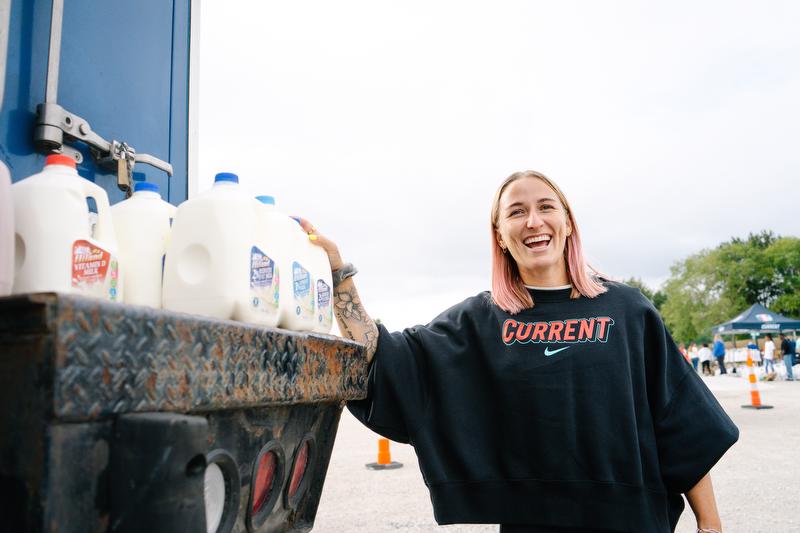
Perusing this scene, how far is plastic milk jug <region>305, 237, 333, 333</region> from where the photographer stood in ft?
6.24

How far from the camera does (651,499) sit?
2240 millimetres

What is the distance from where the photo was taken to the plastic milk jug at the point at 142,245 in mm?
1501

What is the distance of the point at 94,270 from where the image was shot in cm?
128

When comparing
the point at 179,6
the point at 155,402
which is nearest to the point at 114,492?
the point at 155,402

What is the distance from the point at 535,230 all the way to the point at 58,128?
1774 millimetres

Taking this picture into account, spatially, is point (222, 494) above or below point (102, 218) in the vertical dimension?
below

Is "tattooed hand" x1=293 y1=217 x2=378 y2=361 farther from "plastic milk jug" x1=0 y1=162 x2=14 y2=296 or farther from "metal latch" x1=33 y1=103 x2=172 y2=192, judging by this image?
"plastic milk jug" x1=0 y1=162 x2=14 y2=296

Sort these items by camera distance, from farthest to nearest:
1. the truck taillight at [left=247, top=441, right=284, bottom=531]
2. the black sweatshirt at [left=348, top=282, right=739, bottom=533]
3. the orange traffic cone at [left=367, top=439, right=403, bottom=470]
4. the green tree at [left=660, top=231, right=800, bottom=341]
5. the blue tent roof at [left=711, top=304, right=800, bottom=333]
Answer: the green tree at [left=660, top=231, right=800, bottom=341] → the blue tent roof at [left=711, top=304, right=800, bottom=333] → the orange traffic cone at [left=367, top=439, right=403, bottom=470] → the black sweatshirt at [left=348, top=282, right=739, bottom=533] → the truck taillight at [left=247, top=441, right=284, bottom=531]

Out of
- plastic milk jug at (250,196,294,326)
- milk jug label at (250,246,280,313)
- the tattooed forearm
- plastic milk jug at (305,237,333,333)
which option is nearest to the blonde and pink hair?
the tattooed forearm

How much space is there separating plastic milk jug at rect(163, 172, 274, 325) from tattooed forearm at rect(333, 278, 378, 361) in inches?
31.1

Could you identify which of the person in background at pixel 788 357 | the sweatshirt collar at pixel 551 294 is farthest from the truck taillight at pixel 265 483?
the person in background at pixel 788 357

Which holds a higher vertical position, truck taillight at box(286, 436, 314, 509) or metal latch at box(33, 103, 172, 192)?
metal latch at box(33, 103, 172, 192)

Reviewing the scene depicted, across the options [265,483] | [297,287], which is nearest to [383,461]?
[297,287]

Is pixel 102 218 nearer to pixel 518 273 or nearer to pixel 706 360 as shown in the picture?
pixel 518 273
